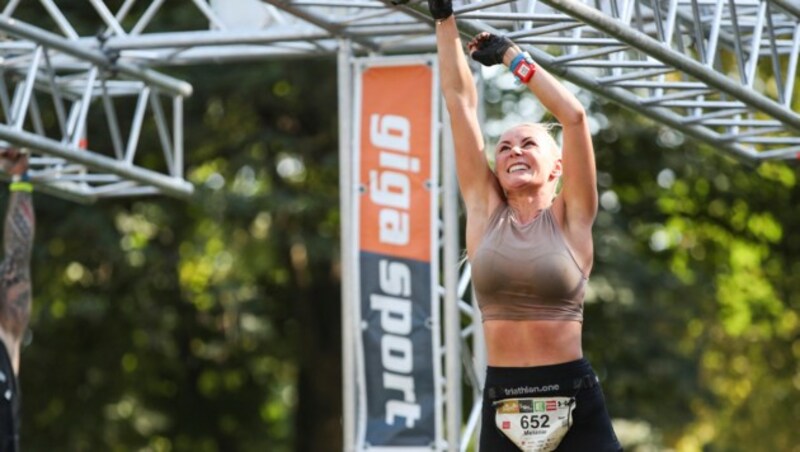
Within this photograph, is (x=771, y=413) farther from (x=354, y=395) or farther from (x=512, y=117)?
(x=354, y=395)

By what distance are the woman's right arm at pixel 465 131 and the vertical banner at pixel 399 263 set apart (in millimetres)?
3879

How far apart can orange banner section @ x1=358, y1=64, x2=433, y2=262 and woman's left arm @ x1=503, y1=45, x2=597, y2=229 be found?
4104 mm

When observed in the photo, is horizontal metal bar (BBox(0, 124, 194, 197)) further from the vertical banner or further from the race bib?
the race bib

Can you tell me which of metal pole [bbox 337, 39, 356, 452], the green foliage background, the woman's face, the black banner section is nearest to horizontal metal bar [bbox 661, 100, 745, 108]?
the black banner section

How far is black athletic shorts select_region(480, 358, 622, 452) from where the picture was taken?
427cm

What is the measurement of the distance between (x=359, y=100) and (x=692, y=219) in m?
8.24

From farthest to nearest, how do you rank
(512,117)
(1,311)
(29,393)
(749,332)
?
(749,332), (29,393), (512,117), (1,311)

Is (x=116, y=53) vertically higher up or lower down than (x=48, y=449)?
higher up

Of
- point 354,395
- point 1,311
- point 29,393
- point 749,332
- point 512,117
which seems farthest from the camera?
point 749,332

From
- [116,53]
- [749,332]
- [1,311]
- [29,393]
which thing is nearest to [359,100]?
[116,53]

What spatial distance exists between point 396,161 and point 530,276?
4.35m

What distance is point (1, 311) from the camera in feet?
23.8

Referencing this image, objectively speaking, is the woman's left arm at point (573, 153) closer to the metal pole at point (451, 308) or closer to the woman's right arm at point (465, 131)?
the woman's right arm at point (465, 131)

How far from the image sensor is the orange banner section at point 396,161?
849 centimetres
